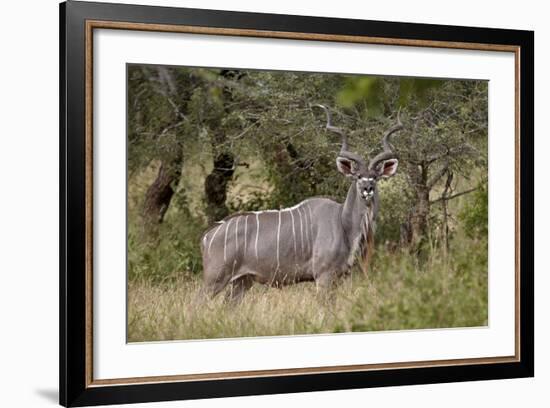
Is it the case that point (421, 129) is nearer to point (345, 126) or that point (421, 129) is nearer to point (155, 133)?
point (345, 126)

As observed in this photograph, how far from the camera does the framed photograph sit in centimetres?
642

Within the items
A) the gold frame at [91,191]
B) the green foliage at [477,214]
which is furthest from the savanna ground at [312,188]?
the gold frame at [91,191]

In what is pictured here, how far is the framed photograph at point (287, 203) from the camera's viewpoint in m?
6.42

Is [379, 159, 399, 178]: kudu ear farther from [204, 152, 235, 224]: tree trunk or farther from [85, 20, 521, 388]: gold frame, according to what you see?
[204, 152, 235, 224]: tree trunk

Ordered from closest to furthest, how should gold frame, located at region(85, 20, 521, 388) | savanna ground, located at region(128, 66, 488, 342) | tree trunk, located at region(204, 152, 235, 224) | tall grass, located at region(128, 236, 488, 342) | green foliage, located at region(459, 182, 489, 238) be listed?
gold frame, located at region(85, 20, 521, 388) < tall grass, located at region(128, 236, 488, 342) < savanna ground, located at region(128, 66, 488, 342) < tree trunk, located at region(204, 152, 235, 224) < green foliage, located at region(459, 182, 489, 238)

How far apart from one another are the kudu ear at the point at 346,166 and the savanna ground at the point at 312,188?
0.05 meters

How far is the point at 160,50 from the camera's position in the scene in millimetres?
6574

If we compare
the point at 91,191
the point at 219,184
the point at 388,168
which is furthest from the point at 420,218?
the point at 91,191

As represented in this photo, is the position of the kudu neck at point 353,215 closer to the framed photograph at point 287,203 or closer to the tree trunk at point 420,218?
the framed photograph at point 287,203

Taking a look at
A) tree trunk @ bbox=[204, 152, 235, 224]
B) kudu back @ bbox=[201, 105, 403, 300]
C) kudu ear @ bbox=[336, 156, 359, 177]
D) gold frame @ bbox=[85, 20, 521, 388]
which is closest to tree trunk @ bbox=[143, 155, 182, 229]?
tree trunk @ bbox=[204, 152, 235, 224]

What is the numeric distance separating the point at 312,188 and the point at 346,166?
263 millimetres

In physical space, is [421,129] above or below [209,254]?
above

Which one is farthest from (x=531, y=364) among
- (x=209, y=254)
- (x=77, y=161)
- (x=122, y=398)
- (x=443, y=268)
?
(x=77, y=161)

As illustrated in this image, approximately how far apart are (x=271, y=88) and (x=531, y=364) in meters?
2.50
